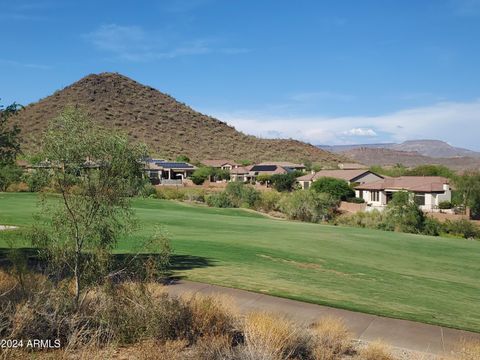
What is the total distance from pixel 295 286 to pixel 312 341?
5749 millimetres

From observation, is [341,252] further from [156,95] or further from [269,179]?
[156,95]

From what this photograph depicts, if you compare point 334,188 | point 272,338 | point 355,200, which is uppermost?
point 334,188

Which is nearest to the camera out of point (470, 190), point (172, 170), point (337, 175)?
point (470, 190)

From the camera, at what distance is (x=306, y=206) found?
52.8m

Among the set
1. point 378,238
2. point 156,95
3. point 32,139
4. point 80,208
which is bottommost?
point 378,238

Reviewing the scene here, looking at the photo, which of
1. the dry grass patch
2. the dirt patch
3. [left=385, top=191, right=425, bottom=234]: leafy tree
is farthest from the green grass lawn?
[left=385, top=191, right=425, bottom=234]: leafy tree

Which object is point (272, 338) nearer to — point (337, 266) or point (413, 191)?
point (337, 266)

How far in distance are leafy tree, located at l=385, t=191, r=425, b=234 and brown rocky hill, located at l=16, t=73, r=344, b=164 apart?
6890 centimetres

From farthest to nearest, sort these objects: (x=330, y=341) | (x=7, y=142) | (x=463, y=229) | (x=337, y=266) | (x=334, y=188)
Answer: (x=334, y=188)
(x=463, y=229)
(x=337, y=266)
(x=7, y=142)
(x=330, y=341)

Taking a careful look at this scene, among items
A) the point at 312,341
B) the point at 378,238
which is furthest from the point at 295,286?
the point at 378,238

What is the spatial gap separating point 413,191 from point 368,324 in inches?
2185

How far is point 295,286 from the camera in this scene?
14.6m

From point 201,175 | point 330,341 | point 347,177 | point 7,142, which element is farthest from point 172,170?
point 330,341

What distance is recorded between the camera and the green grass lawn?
1363 cm
